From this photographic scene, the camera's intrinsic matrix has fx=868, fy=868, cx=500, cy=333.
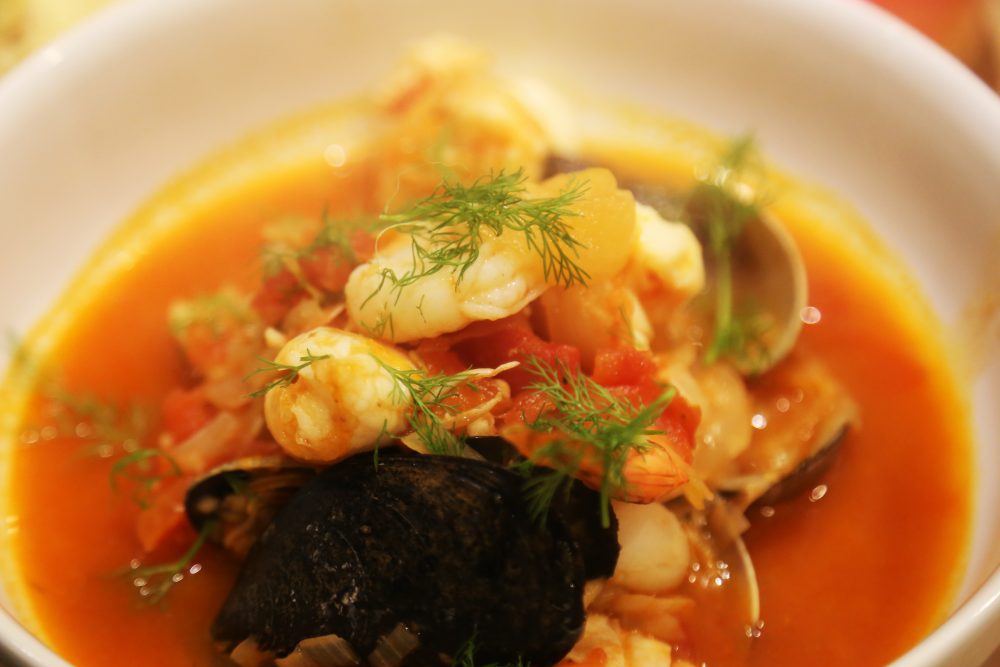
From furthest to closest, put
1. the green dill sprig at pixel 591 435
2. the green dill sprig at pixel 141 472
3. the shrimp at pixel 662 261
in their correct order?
the green dill sprig at pixel 141 472
the shrimp at pixel 662 261
the green dill sprig at pixel 591 435

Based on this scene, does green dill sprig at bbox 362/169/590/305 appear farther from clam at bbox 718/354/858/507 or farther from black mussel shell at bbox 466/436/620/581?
clam at bbox 718/354/858/507

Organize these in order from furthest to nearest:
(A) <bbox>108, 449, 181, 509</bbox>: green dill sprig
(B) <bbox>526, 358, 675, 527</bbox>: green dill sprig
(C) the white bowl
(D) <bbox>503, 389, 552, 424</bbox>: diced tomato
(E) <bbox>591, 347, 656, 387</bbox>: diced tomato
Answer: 1. (C) the white bowl
2. (A) <bbox>108, 449, 181, 509</bbox>: green dill sprig
3. (E) <bbox>591, 347, 656, 387</bbox>: diced tomato
4. (D) <bbox>503, 389, 552, 424</bbox>: diced tomato
5. (B) <bbox>526, 358, 675, 527</bbox>: green dill sprig

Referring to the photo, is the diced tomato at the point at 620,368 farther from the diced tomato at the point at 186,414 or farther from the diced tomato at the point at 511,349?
the diced tomato at the point at 186,414

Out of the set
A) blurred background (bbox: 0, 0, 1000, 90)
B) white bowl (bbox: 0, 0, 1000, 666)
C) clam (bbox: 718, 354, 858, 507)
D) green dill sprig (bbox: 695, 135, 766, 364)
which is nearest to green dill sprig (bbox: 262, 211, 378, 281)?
white bowl (bbox: 0, 0, 1000, 666)

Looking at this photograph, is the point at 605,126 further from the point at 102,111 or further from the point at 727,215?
the point at 102,111

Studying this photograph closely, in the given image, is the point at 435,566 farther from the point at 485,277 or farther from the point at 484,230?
the point at 484,230

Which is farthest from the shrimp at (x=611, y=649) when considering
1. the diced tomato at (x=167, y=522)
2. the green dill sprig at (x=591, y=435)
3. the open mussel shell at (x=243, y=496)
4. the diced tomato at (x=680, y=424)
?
the diced tomato at (x=167, y=522)
